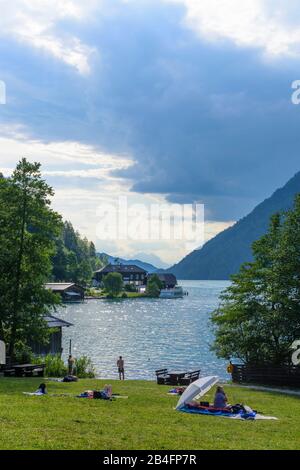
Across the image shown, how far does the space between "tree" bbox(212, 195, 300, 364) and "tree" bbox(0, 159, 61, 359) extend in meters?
14.1

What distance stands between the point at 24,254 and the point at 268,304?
20047 mm

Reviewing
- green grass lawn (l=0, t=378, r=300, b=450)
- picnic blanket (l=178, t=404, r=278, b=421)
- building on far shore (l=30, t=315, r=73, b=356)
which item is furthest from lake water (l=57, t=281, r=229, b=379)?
green grass lawn (l=0, t=378, r=300, b=450)

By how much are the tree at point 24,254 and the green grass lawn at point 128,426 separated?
56.1 ft

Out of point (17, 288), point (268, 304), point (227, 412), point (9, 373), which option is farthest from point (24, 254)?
point (227, 412)

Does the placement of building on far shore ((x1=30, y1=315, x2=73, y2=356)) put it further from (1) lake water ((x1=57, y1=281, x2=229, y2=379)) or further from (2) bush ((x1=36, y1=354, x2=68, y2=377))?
(2) bush ((x1=36, y1=354, x2=68, y2=377))

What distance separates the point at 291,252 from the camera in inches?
1586

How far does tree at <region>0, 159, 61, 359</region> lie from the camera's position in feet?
143

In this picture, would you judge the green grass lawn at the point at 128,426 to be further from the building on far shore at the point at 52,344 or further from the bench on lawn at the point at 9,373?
the building on far shore at the point at 52,344

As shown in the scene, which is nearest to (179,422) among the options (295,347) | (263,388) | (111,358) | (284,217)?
(263,388)

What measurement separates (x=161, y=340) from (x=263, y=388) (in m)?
49.3

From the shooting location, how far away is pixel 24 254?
1783 inches

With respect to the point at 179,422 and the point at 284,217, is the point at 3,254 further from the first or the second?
the point at 179,422

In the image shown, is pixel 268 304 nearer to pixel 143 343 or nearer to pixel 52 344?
pixel 52 344

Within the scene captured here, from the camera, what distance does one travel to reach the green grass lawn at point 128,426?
1555 cm
